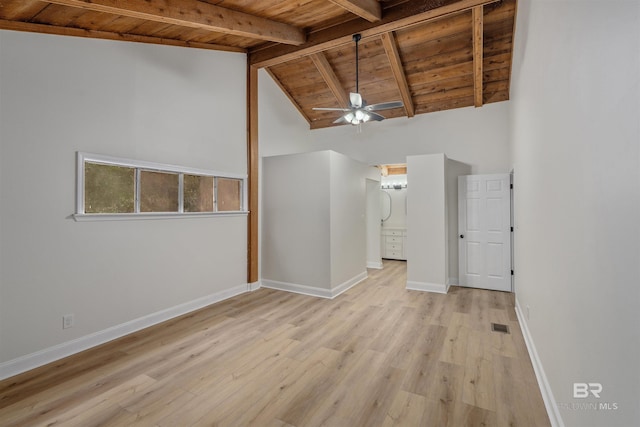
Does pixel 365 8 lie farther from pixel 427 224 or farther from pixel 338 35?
pixel 427 224

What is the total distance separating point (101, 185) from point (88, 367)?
5.86 feet

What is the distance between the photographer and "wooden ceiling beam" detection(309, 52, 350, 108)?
202 inches

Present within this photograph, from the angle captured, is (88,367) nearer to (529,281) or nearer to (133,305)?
(133,305)

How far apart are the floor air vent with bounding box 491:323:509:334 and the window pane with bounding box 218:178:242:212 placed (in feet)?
13.0

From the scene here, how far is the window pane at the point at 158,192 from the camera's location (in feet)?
11.8

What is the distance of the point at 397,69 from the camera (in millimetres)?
4953

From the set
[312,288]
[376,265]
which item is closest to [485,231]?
[376,265]

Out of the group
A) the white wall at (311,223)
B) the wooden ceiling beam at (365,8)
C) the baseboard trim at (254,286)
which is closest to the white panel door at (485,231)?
the white wall at (311,223)

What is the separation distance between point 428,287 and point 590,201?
3.91 m

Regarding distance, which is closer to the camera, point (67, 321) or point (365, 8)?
point (67, 321)

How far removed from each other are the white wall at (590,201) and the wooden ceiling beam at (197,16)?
9.93 feet

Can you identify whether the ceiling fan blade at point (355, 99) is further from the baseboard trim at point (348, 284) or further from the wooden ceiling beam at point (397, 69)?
the baseboard trim at point (348, 284)

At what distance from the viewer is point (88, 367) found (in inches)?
106

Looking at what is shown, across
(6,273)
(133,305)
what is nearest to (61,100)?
(6,273)
